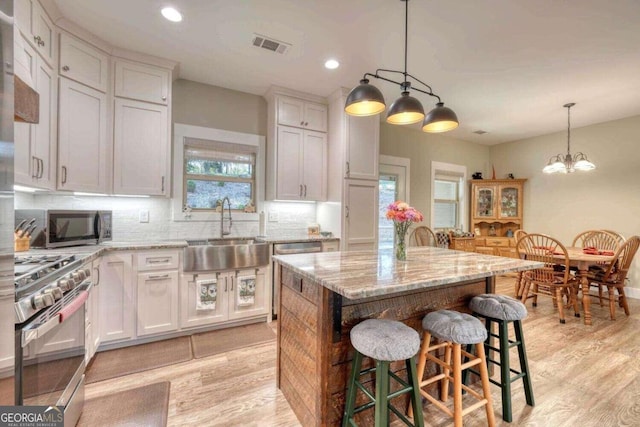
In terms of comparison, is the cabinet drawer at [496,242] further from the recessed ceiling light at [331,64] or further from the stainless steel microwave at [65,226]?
the stainless steel microwave at [65,226]

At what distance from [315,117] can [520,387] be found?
10.9ft

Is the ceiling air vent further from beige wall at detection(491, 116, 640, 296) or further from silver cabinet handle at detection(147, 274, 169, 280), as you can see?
beige wall at detection(491, 116, 640, 296)

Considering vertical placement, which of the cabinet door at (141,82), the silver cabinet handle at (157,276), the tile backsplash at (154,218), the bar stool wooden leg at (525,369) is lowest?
the bar stool wooden leg at (525,369)

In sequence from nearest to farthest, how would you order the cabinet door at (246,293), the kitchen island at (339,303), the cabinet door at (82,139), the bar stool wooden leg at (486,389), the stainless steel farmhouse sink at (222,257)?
1. the kitchen island at (339,303)
2. the bar stool wooden leg at (486,389)
3. the cabinet door at (82,139)
4. the stainless steel farmhouse sink at (222,257)
5. the cabinet door at (246,293)

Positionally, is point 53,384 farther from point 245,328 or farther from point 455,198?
point 455,198

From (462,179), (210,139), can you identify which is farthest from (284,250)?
(462,179)

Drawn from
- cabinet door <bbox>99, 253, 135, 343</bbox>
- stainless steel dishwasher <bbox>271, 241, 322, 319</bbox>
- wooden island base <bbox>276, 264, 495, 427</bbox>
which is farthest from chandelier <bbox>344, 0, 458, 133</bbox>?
cabinet door <bbox>99, 253, 135, 343</bbox>

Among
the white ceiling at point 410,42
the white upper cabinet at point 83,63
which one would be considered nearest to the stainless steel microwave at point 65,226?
the white upper cabinet at point 83,63

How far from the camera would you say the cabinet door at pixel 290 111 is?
3.38m

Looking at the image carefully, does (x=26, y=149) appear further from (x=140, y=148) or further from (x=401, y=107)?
(x=401, y=107)

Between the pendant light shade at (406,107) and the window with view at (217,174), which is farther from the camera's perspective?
the window with view at (217,174)

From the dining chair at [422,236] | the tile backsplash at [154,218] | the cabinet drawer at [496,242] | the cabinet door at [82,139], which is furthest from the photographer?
the cabinet drawer at [496,242]

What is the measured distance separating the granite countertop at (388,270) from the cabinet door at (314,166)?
1572 millimetres

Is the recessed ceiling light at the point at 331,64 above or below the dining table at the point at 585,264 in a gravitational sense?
above
